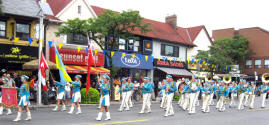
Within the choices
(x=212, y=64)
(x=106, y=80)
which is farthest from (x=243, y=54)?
(x=106, y=80)

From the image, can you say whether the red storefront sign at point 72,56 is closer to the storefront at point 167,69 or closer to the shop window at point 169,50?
the storefront at point 167,69

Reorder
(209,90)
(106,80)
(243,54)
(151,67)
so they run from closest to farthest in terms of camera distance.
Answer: (106,80)
(209,90)
(151,67)
(243,54)

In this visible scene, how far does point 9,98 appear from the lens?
12734 millimetres

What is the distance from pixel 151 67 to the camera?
31188 mm

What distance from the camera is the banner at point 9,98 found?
12656 mm

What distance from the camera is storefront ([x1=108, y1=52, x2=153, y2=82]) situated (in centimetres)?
2789

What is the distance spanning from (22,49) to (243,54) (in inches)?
1336

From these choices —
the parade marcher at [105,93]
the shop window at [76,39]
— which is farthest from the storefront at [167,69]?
the parade marcher at [105,93]

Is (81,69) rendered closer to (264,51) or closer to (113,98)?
(113,98)

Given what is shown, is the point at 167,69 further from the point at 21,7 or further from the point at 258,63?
the point at 258,63

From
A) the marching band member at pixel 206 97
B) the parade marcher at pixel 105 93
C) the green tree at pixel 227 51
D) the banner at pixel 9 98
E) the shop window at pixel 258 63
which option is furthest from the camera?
the shop window at pixel 258 63

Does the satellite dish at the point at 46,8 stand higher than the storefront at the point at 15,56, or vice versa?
the satellite dish at the point at 46,8

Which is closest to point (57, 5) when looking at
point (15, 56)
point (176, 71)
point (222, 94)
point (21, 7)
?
point (21, 7)

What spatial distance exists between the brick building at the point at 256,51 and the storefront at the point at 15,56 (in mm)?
32978
